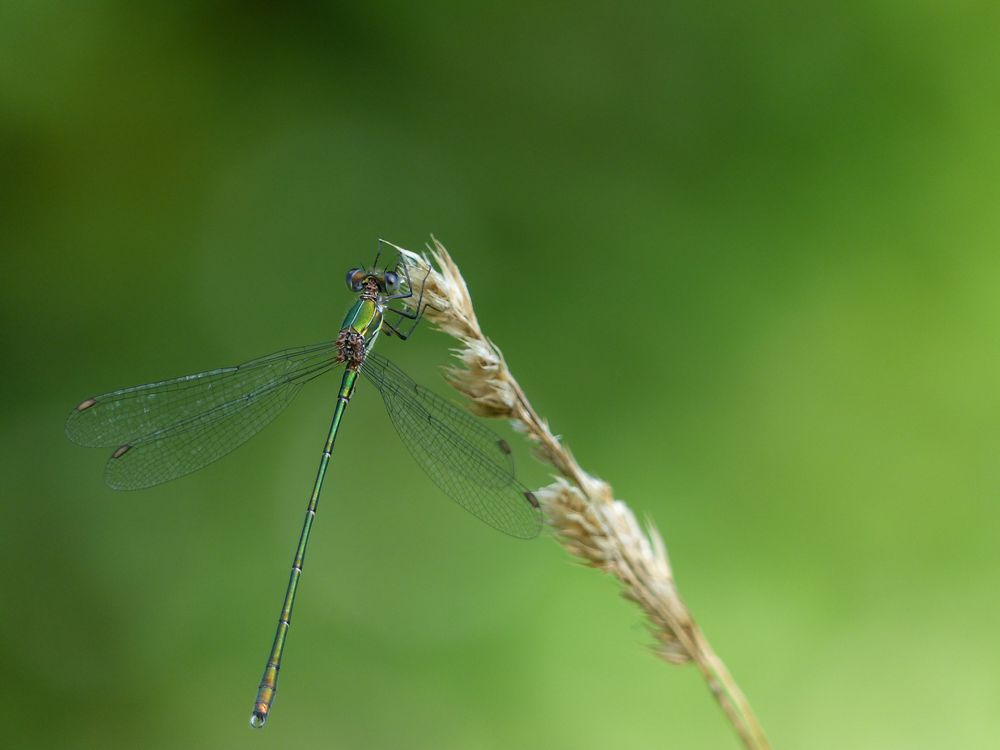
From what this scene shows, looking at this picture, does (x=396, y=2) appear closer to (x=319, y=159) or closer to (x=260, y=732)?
(x=319, y=159)

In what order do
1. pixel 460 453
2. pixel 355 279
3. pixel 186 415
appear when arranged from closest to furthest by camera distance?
pixel 460 453 → pixel 355 279 → pixel 186 415

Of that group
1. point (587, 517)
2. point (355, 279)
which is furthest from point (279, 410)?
point (587, 517)

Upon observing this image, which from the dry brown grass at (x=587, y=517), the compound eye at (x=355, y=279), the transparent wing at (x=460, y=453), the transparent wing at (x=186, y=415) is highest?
the compound eye at (x=355, y=279)

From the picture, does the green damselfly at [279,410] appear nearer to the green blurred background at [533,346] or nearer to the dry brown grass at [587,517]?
the dry brown grass at [587,517]

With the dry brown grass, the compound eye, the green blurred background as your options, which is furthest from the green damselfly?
the green blurred background

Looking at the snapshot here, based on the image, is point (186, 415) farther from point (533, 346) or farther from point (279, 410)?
point (533, 346)

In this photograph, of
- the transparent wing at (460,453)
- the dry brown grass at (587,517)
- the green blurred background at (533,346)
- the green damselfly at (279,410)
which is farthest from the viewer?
the green blurred background at (533,346)

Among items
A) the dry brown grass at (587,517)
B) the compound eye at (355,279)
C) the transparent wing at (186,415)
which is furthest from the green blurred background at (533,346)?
the dry brown grass at (587,517)

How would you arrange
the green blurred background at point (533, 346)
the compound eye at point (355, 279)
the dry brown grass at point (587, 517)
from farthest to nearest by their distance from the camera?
the green blurred background at point (533, 346), the compound eye at point (355, 279), the dry brown grass at point (587, 517)
